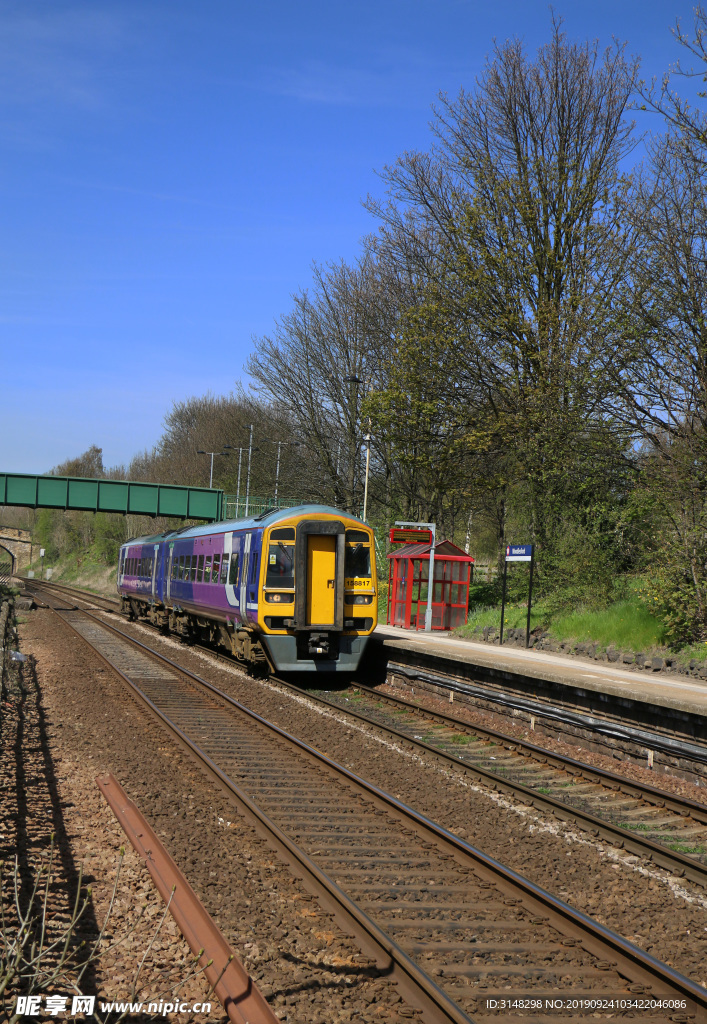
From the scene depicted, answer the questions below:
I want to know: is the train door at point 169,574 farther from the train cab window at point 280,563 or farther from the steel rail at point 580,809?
the steel rail at point 580,809

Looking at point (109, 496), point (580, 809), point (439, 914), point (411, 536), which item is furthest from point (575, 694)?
point (109, 496)

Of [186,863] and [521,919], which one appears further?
[186,863]

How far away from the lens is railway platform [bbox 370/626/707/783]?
1100cm

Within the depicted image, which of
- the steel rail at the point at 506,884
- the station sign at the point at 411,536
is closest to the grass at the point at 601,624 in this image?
the station sign at the point at 411,536

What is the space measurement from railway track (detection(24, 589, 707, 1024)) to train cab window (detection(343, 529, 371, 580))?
24.6ft

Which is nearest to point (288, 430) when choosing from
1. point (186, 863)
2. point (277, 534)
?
point (277, 534)

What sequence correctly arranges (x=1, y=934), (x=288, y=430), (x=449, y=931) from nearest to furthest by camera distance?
(x=1, y=934), (x=449, y=931), (x=288, y=430)

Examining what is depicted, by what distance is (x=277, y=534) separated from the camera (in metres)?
16.9

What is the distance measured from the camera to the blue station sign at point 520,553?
57.2ft

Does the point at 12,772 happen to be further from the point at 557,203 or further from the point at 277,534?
the point at 557,203

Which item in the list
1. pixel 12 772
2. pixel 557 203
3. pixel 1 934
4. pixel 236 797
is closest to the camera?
pixel 1 934

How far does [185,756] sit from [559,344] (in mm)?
15530

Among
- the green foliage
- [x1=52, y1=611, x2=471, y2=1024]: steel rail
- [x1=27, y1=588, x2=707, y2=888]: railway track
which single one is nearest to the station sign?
[x1=27, y1=588, x2=707, y2=888]: railway track

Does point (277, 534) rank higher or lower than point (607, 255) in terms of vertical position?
lower
